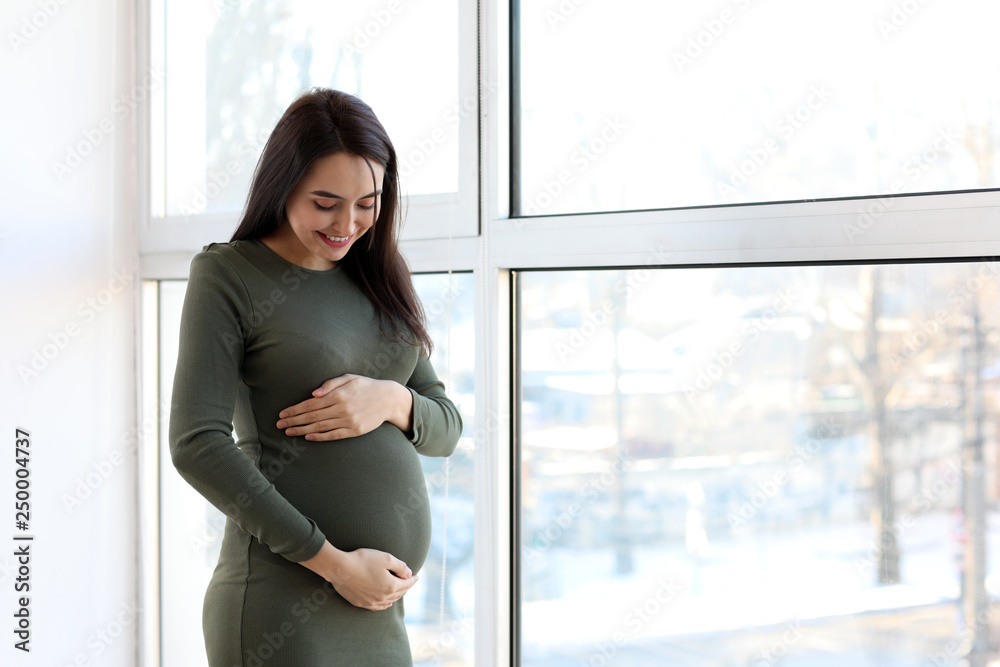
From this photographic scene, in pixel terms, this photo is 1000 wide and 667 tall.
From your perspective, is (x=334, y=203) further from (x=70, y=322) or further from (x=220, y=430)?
(x=70, y=322)

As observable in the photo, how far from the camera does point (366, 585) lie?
1.18 meters

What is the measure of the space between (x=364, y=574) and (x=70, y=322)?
Result: 1.36 metres

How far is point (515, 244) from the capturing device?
163 centimetres

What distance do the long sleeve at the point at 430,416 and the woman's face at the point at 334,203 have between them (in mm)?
269

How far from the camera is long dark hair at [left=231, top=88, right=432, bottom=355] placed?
1.19m

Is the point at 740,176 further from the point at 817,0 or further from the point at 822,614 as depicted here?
the point at 822,614

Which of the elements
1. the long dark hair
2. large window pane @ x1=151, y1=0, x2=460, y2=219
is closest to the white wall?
large window pane @ x1=151, y1=0, x2=460, y2=219

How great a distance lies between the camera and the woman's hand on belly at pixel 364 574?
115 centimetres

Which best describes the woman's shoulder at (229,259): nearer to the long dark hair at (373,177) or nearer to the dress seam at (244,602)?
the long dark hair at (373,177)

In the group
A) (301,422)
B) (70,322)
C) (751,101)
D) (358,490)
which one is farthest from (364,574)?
(70,322)

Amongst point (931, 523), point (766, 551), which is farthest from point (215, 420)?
point (931, 523)

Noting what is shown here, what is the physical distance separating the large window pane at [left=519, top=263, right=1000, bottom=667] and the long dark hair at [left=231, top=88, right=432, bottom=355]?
0.39m

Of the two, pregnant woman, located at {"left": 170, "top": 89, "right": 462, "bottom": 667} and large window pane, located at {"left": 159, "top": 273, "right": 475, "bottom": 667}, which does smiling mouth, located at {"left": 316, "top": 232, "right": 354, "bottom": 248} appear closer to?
pregnant woman, located at {"left": 170, "top": 89, "right": 462, "bottom": 667}

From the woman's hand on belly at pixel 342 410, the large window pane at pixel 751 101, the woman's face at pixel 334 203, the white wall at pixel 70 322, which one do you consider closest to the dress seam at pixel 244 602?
the woman's hand on belly at pixel 342 410
